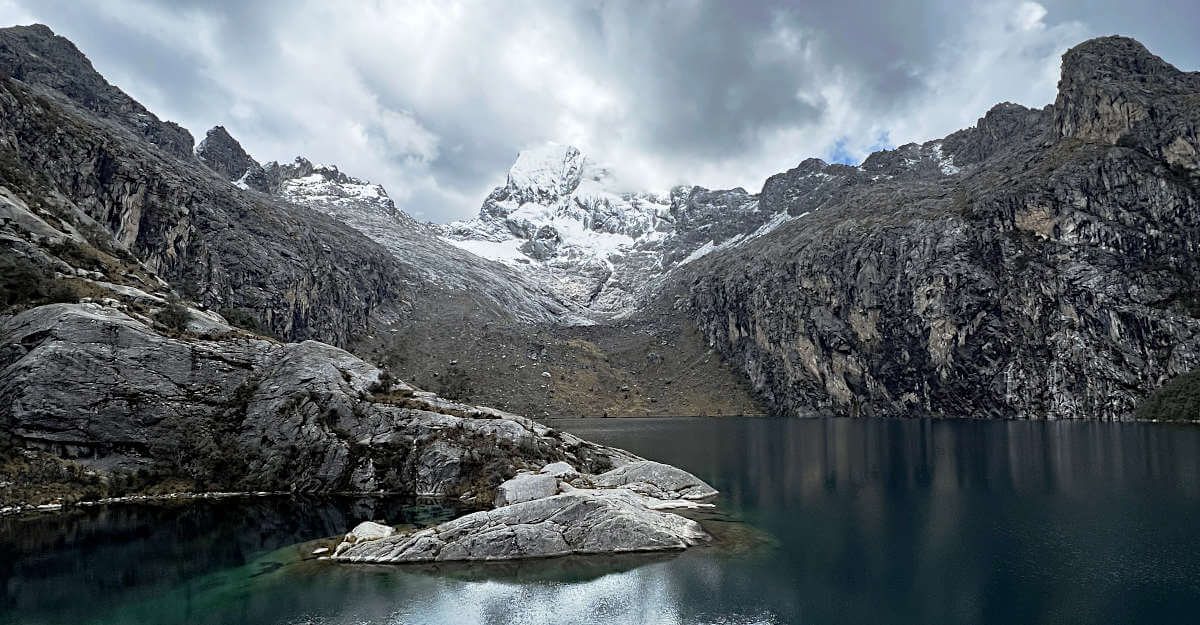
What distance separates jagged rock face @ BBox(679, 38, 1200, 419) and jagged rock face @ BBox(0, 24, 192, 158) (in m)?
208

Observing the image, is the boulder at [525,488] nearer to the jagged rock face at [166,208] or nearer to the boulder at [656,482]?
the boulder at [656,482]

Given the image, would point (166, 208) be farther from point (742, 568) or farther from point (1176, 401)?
point (1176, 401)

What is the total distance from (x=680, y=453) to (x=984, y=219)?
5272 inches

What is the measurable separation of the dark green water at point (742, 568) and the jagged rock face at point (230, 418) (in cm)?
520

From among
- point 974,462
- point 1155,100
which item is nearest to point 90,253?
point 974,462

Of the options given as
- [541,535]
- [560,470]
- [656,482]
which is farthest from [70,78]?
[541,535]

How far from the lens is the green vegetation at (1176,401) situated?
119688mm

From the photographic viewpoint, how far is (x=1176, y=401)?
124 metres

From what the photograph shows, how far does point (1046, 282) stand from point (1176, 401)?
41120mm

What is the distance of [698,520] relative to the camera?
4641 cm

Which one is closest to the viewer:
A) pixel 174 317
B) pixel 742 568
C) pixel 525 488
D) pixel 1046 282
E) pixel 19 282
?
pixel 742 568

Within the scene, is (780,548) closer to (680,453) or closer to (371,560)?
(371,560)

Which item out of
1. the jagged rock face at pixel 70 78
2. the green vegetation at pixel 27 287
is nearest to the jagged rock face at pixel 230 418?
the green vegetation at pixel 27 287

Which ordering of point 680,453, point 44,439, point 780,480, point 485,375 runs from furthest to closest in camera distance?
point 485,375 < point 680,453 < point 780,480 < point 44,439
